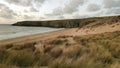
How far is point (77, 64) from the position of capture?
761 centimetres

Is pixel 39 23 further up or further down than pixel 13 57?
further down

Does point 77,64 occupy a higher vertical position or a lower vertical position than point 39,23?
higher

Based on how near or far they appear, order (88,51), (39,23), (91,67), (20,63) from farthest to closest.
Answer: (39,23) → (88,51) → (20,63) → (91,67)

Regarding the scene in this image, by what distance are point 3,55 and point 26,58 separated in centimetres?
84

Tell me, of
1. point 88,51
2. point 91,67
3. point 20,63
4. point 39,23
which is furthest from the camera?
point 39,23

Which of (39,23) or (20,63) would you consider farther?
(39,23)

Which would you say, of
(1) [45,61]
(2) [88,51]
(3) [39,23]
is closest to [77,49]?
(2) [88,51]

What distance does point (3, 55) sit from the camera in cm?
885

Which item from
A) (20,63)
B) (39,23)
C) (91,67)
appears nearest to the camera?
(91,67)

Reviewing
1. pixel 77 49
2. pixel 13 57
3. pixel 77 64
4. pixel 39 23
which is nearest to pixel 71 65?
pixel 77 64

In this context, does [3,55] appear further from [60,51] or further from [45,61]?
[60,51]

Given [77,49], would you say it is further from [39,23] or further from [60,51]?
[39,23]

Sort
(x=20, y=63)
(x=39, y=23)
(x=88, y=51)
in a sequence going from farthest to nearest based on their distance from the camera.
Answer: (x=39, y=23) → (x=88, y=51) → (x=20, y=63)

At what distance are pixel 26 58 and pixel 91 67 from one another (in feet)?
7.83
